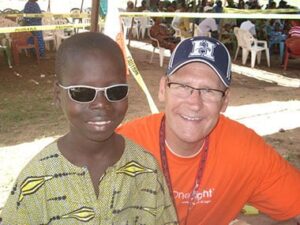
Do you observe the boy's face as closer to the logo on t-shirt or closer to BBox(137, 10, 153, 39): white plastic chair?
the logo on t-shirt

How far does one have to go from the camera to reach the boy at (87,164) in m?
1.48

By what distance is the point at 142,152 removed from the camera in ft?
5.63

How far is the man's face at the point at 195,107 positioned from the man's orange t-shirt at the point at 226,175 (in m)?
0.13

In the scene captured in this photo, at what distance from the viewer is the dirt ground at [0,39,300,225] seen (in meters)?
6.23

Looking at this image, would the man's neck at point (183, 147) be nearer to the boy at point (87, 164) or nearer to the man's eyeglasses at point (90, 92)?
the boy at point (87, 164)

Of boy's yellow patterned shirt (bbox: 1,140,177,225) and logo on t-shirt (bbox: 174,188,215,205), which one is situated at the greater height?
boy's yellow patterned shirt (bbox: 1,140,177,225)

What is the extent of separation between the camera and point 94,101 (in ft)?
5.00

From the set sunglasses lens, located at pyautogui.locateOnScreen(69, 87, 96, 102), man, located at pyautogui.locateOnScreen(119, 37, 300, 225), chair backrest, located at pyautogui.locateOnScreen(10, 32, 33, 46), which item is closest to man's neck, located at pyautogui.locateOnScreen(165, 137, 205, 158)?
man, located at pyautogui.locateOnScreen(119, 37, 300, 225)

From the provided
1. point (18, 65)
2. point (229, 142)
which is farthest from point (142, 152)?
point (18, 65)

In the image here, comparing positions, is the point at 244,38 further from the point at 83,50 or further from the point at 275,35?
the point at 83,50

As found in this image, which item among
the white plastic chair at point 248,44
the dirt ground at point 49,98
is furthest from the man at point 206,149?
the white plastic chair at point 248,44

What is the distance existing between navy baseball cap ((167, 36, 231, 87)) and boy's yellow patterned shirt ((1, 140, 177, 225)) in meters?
0.63

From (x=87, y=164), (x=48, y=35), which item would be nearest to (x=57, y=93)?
(x=87, y=164)

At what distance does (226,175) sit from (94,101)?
95cm
